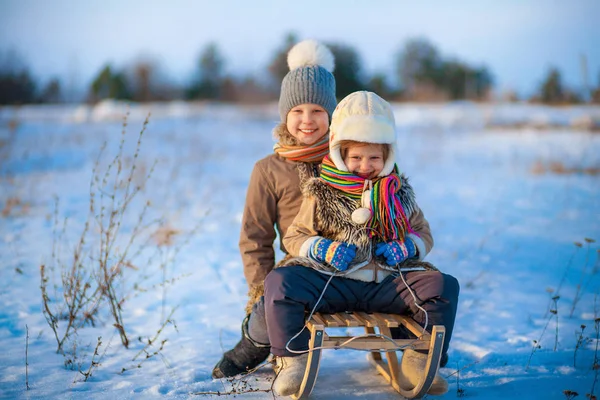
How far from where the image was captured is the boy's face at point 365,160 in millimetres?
2809

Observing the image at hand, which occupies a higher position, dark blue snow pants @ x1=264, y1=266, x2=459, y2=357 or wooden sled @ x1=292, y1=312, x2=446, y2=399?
dark blue snow pants @ x1=264, y1=266, x2=459, y2=357

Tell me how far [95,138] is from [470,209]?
9.17m

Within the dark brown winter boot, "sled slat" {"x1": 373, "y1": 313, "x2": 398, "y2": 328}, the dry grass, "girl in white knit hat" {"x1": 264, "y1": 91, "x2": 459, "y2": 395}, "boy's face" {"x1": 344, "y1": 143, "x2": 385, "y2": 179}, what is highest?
"boy's face" {"x1": 344, "y1": 143, "x2": 385, "y2": 179}

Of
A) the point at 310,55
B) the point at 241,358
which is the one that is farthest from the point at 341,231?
the point at 310,55

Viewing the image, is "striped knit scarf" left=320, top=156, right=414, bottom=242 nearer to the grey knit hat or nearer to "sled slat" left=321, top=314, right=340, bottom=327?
"sled slat" left=321, top=314, right=340, bottom=327

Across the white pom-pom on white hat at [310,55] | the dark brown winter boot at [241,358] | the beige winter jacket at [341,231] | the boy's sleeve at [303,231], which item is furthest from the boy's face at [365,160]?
the dark brown winter boot at [241,358]

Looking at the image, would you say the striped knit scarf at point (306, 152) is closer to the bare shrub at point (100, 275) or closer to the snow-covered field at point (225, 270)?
the bare shrub at point (100, 275)

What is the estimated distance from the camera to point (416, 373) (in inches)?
103

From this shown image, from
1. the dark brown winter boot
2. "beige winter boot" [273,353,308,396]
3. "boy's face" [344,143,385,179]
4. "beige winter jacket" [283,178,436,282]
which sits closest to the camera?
"beige winter boot" [273,353,308,396]

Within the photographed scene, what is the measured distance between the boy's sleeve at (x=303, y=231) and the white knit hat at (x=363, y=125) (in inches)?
10.3

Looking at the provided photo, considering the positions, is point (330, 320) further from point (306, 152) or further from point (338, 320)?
point (306, 152)

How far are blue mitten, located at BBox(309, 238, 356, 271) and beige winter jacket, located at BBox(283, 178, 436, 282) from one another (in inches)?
1.5

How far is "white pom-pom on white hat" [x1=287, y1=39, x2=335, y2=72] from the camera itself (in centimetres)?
352

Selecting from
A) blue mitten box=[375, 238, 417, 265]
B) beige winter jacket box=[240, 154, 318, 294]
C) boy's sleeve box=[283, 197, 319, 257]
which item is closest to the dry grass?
beige winter jacket box=[240, 154, 318, 294]
